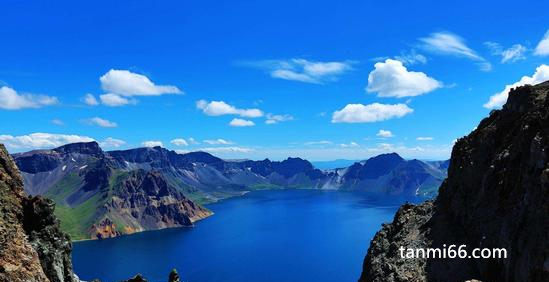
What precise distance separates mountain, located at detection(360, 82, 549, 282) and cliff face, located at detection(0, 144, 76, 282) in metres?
42.0

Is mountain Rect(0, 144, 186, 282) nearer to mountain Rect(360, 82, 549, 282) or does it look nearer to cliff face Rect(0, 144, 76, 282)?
cliff face Rect(0, 144, 76, 282)

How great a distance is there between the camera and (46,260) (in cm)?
4553

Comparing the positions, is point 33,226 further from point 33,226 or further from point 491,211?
point 491,211

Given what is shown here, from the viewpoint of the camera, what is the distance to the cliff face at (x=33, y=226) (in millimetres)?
41406

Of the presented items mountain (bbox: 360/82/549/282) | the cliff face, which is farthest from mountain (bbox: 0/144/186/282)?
mountain (bbox: 360/82/549/282)

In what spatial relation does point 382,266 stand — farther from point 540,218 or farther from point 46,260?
point 46,260

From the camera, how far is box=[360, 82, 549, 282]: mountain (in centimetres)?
4922

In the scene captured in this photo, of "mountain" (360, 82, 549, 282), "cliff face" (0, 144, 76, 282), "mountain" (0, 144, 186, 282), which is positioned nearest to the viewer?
"cliff face" (0, 144, 76, 282)

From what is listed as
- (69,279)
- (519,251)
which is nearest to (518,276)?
(519,251)

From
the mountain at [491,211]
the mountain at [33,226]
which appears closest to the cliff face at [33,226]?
the mountain at [33,226]

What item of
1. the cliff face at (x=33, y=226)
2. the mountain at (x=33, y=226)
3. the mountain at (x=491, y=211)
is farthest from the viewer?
the mountain at (x=491, y=211)

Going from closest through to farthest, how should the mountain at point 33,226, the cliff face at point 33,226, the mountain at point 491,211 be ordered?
the cliff face at point 33,226
the mountain at point 33,226
the mountain at point 491,211

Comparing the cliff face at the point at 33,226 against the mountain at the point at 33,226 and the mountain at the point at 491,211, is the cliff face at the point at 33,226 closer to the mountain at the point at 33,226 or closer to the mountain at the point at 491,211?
the mountain at the point at 33,226

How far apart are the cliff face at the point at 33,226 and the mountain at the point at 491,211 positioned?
42.0 meters
